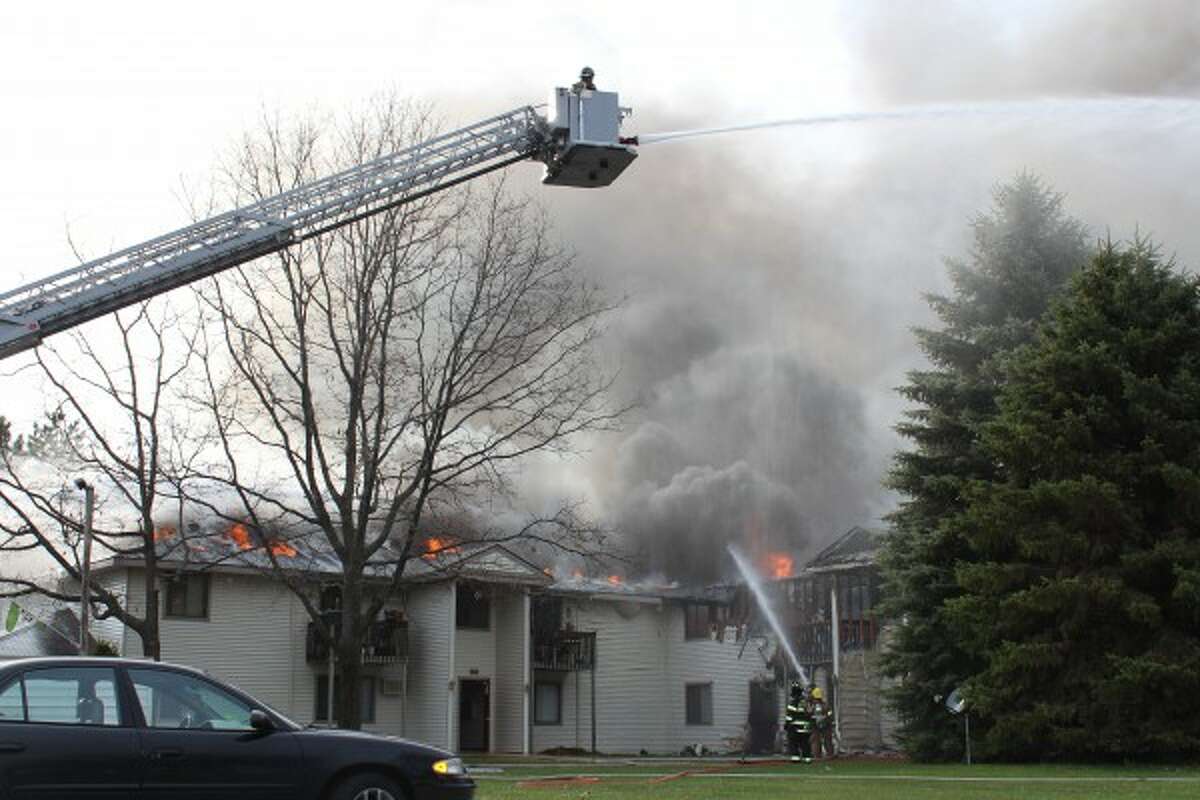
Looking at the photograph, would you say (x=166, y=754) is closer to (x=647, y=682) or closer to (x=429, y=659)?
(x=429, y=659)

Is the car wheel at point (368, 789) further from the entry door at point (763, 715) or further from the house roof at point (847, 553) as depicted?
the entry door at point (763, 715)

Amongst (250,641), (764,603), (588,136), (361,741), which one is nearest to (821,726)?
(764,603)

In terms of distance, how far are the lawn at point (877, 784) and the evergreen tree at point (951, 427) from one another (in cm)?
380

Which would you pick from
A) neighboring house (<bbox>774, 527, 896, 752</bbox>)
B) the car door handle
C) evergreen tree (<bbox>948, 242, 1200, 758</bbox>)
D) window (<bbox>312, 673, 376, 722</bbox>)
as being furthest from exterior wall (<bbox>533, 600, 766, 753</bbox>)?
the car door handle

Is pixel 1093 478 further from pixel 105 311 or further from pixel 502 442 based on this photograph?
pixel 105 311

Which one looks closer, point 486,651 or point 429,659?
point 429,659

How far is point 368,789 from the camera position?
920cm

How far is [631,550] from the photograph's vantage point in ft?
163

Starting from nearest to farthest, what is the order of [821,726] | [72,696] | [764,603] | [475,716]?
[72,696], [821,726], [475,716], [764,603]

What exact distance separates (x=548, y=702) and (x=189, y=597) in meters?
11.6

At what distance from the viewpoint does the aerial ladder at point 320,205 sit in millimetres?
15352

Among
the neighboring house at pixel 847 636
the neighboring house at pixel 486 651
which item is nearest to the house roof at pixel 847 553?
the neighboring house at pixel 847 636

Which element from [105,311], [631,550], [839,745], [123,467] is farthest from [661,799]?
[631,550]

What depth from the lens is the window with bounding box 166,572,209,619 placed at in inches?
1412
